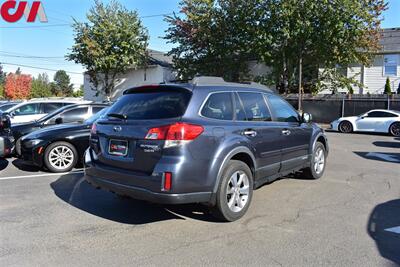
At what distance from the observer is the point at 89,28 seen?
3106 centimetres

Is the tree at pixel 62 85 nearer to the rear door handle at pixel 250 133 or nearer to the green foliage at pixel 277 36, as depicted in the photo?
the green foliage at pixel 277 36

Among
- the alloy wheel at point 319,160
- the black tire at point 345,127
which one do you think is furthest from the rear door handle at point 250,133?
the black tire at point 345,127

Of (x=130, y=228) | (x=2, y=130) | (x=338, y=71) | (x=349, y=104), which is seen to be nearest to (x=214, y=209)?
(x=130, y=228)

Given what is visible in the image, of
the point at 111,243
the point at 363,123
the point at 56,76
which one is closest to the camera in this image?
the point at 111,243

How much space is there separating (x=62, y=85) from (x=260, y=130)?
382 ft

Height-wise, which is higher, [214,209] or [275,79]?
[275,79]

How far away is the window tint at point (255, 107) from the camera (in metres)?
5.29

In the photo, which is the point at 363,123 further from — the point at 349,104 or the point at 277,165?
the point at 277,165

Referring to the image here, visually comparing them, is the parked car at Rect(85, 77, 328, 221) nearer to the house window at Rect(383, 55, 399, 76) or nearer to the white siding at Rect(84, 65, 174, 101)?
the house window at Rect(383, 55, 399, 76)

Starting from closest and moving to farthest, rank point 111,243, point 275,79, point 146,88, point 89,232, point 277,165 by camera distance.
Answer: point 111,243 → point 89,232 → point 146,88 → point 277,165 → point 275,79

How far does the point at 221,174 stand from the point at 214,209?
46 cm

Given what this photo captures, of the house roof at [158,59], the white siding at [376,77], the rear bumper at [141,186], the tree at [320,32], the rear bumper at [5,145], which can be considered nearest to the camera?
the rear bumper at [141,186]

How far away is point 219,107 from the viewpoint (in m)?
4.82

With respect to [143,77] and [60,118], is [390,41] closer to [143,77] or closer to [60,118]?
[143,77]
